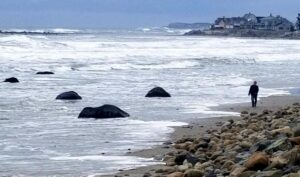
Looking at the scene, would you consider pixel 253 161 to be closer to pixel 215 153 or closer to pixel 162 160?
pixel 215 153

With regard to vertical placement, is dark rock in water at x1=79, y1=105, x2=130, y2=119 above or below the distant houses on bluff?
below

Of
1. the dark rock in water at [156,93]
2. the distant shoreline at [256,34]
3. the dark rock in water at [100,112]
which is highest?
the distant shoreline at [256,34]

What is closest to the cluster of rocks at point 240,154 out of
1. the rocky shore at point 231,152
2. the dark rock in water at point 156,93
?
the rocky shore at point 231,152

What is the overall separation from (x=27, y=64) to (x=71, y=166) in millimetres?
33714

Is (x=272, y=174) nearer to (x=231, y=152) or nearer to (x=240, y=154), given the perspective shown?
(x=240, y=154)

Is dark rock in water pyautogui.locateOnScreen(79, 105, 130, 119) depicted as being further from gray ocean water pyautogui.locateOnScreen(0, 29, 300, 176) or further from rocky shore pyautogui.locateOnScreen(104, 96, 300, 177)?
rocky shore pyautogui.locateOnScreen(104, 96, 300, 177)

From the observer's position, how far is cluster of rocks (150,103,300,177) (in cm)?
873

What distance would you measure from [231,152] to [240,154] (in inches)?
15.2

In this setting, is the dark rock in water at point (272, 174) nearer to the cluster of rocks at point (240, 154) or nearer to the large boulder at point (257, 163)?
the cluster of rocks at point (240, 154)

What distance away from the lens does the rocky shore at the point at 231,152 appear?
8805 millimetres

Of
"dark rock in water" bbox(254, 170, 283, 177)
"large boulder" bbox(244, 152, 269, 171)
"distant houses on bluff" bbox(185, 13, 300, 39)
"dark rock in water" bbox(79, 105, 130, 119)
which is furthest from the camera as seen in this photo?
"distant houses on bluff" bbox(185, 13, 300, 39)

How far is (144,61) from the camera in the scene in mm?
50531

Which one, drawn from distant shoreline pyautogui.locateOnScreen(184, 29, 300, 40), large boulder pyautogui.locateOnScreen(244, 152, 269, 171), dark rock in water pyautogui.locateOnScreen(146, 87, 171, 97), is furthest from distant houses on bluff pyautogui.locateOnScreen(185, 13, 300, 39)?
large boulder pyautogui.locateOnScreen(244, 152, 269, 171)

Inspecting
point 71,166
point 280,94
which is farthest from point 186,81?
point 71,166
